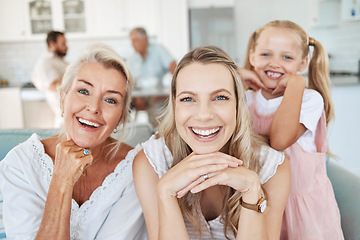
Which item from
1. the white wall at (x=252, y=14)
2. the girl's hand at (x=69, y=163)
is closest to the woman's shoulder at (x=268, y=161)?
the girl's hand at (x=69, y=163)

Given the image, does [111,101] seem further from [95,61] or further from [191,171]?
[191,171]

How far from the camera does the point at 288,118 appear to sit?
4.50 ft

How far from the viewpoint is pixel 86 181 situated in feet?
4.54

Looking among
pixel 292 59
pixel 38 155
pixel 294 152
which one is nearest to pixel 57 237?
pixel 38 155

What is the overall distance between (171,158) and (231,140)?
24cm

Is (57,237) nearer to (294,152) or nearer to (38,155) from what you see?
(38,155)

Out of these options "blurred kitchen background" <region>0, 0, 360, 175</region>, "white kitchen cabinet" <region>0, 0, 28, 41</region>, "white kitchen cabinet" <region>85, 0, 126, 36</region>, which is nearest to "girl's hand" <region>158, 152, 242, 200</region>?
"blurred kitchen background" <region>0, 0, 360, 175</region>

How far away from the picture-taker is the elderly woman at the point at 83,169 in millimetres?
1209

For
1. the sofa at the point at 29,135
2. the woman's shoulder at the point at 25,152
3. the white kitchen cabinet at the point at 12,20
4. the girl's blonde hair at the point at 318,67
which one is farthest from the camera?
the white kitchen cabinet at the point at 12,20

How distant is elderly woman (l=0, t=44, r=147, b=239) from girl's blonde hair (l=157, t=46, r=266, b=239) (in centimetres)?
20

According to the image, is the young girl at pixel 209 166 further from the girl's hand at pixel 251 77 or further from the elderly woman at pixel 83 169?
the girl's hand at pixel 251 77

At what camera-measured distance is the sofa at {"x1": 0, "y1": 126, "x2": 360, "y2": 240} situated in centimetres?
141

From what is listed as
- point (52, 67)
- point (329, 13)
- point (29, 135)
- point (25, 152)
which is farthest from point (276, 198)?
point (329, 13)

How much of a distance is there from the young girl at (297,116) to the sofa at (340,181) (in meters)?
0.07
